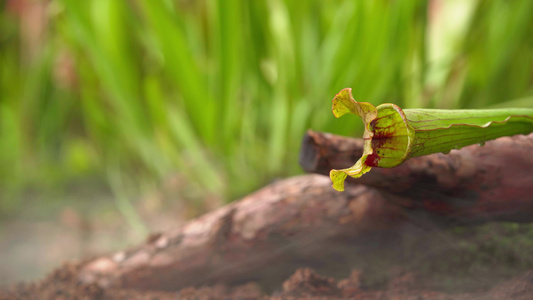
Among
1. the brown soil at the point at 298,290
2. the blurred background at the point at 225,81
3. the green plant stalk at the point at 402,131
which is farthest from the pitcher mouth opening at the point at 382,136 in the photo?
the blurred background at the point at 225,81

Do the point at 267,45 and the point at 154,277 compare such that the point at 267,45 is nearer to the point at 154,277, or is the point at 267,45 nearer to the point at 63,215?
the point at 154,277

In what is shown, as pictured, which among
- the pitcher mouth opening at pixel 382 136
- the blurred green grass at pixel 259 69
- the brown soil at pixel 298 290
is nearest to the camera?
the pitcher mouth opening at pixel 382 136

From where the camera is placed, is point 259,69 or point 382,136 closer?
point 382,136

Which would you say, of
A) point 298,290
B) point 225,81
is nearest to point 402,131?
point 298,290

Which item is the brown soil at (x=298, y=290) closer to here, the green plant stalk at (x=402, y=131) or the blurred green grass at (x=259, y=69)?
the green plant stalk at (x=402, y=131)

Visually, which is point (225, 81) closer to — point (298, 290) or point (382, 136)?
point (298, 290)

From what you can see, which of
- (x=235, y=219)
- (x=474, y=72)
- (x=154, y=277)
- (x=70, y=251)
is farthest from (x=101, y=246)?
(x=474, y=72)
